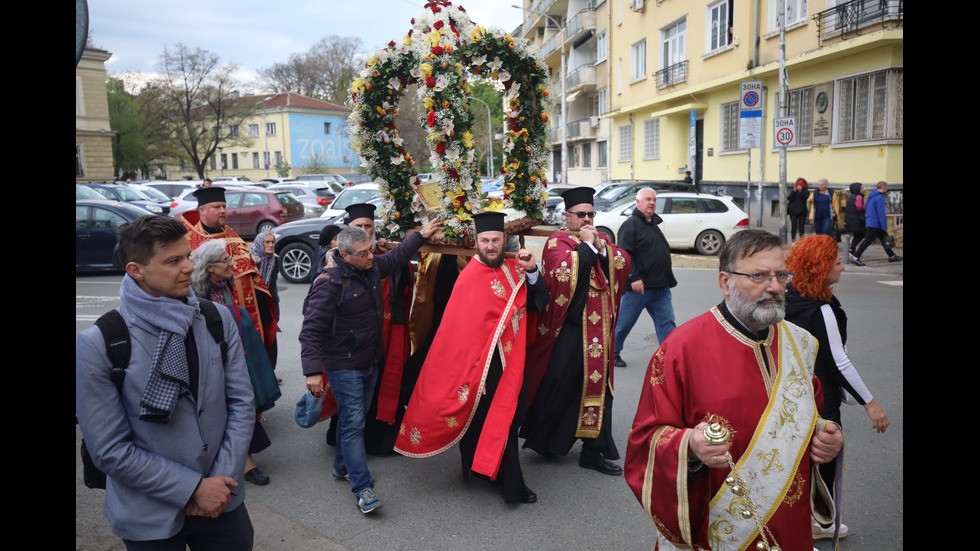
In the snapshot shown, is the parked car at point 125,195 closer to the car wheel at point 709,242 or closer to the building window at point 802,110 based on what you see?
the car wheel at point 709,242

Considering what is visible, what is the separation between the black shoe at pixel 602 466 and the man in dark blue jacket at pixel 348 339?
1.50m

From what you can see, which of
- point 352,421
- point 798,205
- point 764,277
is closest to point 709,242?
point 798,205

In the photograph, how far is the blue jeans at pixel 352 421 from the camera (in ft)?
14.6

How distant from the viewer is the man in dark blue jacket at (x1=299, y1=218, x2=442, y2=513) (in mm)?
4430

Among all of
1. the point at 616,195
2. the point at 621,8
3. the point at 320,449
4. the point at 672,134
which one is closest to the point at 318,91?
the point at 621,8

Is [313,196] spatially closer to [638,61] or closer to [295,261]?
[295,261]

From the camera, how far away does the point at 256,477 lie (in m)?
4.88

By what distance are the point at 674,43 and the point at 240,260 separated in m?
26.3

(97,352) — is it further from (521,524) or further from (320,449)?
(320,449)

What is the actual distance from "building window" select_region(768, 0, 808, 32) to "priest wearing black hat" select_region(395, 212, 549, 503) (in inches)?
748

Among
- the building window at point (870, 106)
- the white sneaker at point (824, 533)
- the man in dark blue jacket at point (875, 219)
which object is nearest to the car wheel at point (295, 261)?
the white sneaker at point (824, 533)

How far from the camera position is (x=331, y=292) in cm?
446

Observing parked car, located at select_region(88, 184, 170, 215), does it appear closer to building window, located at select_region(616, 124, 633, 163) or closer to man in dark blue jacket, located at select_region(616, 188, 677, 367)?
man in dark blue jacket, located at select_region(616, 188, 677, 367)

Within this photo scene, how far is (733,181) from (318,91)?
54.9 meters
